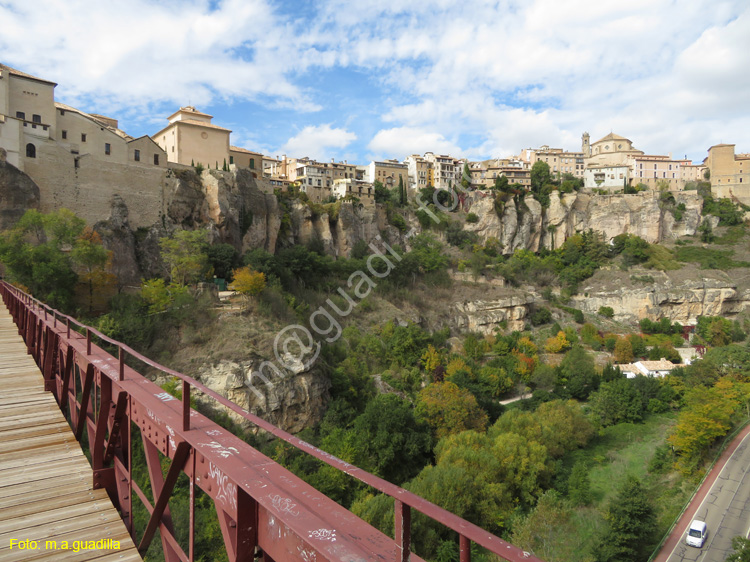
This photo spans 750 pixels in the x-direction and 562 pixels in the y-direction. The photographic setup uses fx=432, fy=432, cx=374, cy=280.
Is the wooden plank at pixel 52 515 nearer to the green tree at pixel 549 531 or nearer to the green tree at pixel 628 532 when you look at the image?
the green tree at pixel 549 531

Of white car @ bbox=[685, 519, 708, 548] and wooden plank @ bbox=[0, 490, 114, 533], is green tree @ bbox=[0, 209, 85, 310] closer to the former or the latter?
wooden plank @ bbox=[0, 490, 114, 533]

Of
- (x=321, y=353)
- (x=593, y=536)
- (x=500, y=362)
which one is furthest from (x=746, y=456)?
(x=321, y=353)

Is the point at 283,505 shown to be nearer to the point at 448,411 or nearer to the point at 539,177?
the point at 448,411

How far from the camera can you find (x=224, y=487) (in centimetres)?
200

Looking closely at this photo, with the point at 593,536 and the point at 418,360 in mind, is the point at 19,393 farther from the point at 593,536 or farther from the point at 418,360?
the point at 418,360

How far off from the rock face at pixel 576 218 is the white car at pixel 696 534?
36876 mm

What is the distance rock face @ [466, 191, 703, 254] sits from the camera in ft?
167

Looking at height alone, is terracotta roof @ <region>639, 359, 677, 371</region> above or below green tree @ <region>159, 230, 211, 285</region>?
below

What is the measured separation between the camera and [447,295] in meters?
39.3

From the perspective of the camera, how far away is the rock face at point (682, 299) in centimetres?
4259

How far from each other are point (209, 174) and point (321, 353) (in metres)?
14.7

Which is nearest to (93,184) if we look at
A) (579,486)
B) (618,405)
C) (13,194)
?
(13,194)

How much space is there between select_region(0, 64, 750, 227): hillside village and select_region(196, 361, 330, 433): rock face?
12.9m

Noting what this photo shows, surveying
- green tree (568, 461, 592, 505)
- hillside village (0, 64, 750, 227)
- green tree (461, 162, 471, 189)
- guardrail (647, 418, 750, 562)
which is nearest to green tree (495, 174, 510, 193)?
hillside village (0, 64, 750, 227)
